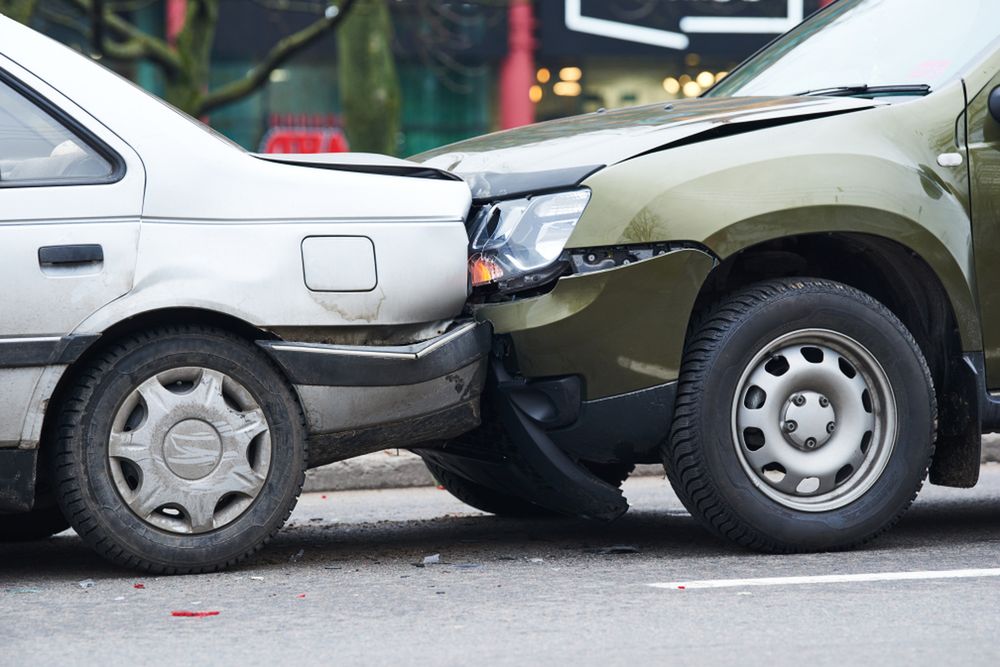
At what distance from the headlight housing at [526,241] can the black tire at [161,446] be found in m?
0.70

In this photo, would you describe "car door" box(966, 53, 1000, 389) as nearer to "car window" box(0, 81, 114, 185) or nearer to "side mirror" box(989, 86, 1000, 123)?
"side mirror" box(989, 86, 1000, 123)

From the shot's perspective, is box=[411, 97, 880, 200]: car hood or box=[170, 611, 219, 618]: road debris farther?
box=[411, 97, 880, 200]: car hood

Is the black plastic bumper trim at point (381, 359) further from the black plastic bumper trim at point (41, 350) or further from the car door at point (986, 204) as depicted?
the car door at point (986, 204)

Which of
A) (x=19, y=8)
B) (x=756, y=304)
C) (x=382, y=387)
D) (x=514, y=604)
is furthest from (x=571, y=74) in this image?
(x=514, y=604)

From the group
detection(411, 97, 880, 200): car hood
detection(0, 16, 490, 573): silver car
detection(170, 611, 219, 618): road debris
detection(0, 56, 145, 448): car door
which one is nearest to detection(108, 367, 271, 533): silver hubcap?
detection(0, 16, 490, 573): silver car

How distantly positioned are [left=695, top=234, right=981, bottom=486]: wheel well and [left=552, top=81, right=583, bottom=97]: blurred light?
22013 mm

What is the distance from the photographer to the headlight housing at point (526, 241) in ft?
15.9

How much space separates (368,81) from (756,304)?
37.6ft

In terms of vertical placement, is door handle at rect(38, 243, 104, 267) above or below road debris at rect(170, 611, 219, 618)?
above

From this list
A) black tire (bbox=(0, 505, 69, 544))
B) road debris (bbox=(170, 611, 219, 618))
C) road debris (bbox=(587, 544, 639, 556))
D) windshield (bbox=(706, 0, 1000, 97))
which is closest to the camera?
road debris (bbox=(170, 611, 219, 618))

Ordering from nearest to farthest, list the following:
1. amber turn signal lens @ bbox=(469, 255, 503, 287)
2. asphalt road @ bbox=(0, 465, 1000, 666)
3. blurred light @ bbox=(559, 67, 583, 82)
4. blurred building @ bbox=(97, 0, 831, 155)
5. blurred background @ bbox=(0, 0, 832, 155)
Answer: asphalt road @ bbox=(0, 465, 1000, 666) < amber turn signal lens @ bbox=(469, 255, 503, 287) < blurred background @ bbox=(0, 0, 832, 155) < blurred building @ bbox=(97, 0, 831, 155) < blurred light @ bbox=(559, 67, 583, 82)

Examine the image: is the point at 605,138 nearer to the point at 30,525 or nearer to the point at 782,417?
the point at 782,417

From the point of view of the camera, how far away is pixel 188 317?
15.5 ft

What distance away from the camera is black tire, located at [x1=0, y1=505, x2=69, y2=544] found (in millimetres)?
5633
